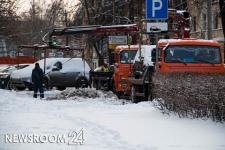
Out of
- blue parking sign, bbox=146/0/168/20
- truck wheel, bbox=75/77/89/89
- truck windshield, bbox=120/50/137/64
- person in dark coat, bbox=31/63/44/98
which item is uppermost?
blue parking sign, bbox=146/0/168/20

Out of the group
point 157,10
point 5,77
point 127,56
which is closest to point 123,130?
point 157,10

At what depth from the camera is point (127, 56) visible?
25250mm

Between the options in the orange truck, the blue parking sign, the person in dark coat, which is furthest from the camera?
the person in dark coat

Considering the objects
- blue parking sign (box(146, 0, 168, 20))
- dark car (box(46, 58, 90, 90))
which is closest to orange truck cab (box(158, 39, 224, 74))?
blue parking sign (box(146, 0, 168, 20))

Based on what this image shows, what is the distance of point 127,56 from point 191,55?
6.41m

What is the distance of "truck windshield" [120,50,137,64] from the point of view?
25109mm

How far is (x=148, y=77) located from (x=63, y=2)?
134 ft

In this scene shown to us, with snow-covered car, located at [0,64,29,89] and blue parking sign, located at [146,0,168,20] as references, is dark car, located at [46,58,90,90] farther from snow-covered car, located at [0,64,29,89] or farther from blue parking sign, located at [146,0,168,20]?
Answer: blue parking sign, located at [146,0,168,20]

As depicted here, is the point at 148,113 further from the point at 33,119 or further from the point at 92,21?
the point at 92,21

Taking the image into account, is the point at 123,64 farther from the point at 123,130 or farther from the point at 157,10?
the point at 123,130

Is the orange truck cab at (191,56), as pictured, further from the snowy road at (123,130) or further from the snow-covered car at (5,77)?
the snow-covered car at (5,77)

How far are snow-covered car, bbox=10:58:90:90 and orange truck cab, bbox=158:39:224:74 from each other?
14031mm

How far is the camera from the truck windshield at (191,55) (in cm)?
1897

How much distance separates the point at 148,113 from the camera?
14.8 metres
